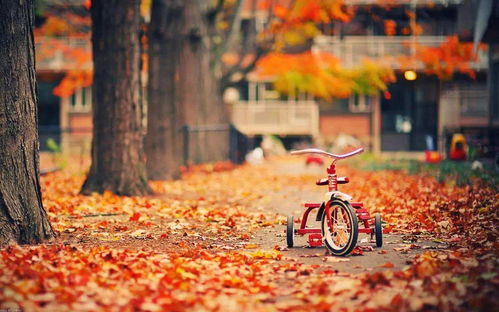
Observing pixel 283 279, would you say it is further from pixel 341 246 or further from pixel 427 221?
pixel 427 221

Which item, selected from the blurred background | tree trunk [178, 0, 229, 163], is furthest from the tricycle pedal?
the blurred background

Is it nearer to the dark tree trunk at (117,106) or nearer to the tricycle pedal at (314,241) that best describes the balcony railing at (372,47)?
the dark tree trunk at (117,106)

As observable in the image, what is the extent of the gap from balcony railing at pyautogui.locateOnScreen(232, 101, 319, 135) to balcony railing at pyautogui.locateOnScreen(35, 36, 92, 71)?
770 centimetres

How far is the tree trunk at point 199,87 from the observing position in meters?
24.1

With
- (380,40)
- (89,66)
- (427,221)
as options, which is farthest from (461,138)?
(89,66)

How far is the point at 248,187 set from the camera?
19.4 meters

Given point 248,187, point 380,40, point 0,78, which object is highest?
point 380,40

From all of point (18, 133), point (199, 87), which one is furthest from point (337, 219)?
point (199, 87)

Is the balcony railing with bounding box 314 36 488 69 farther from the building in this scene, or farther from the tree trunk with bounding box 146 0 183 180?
the tree trunk with bounding box 146 0 183 180

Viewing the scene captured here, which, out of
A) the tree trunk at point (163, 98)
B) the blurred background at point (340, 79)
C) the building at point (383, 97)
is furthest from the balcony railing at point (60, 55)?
the tree trunk at point (163, 98)

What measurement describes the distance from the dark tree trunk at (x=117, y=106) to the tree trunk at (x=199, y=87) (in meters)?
7.25

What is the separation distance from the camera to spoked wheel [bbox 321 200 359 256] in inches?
335

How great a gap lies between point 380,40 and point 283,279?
3582cm

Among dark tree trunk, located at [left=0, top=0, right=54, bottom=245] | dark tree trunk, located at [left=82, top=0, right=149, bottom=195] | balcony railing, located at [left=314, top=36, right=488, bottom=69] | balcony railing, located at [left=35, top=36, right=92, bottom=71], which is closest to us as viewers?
dark tree trunk, located at [left=0, top=0, right=54, bottom=245]
